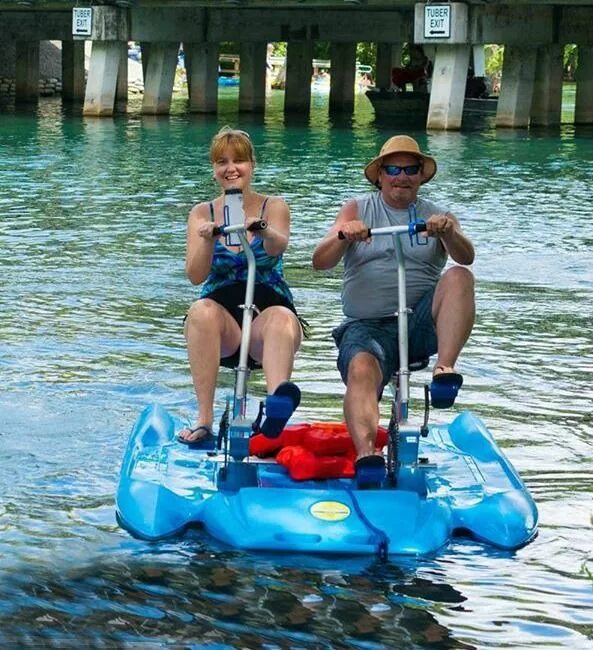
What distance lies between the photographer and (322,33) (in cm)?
4878

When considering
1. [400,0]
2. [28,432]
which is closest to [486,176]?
[400,0]

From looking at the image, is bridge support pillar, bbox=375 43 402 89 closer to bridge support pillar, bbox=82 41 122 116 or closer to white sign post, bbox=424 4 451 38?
bridge support pillar, bbox=82 41 122 116

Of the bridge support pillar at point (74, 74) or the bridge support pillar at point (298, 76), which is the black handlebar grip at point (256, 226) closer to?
the bridge support pillar at point (298, 76)

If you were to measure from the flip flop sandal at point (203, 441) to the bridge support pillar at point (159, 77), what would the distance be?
37125 mm

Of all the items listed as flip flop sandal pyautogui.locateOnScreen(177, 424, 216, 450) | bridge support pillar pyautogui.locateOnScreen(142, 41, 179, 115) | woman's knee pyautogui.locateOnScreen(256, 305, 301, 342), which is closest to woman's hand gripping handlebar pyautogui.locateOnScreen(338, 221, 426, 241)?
Answer: woman's knee pyautogui.locateOnScreen(256, 305, 301, 342)

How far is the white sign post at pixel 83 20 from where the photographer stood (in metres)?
41.8

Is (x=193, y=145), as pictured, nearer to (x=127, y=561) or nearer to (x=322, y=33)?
(x=322, y=33)

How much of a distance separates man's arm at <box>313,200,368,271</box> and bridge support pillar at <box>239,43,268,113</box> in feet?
139

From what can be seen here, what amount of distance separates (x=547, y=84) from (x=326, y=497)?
1409 inches

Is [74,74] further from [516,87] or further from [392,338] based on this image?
[392,338]

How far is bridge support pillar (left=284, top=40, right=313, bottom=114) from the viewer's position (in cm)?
5041

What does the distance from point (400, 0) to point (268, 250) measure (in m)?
32.5

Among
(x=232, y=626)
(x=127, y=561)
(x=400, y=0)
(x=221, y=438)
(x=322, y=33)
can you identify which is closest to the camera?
(x=232, y=626)

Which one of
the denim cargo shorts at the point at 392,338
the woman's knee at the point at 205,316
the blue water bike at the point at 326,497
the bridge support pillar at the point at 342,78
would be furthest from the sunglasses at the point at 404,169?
the bridge support pillar at the point at 342,78
